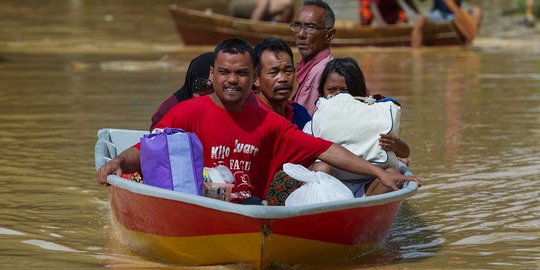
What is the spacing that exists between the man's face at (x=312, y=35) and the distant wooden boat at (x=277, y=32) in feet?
34.3

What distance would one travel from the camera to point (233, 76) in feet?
18.8

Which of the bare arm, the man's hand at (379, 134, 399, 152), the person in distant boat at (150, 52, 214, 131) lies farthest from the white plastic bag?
the person in distant boat at (150, 52, 214, 131)

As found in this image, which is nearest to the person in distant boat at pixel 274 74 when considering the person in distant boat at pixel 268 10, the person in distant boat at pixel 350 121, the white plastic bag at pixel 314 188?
the person in distant boat at pixel 350 121

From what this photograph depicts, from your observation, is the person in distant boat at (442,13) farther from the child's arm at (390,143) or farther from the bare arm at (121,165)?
the bare arm at (121,165)

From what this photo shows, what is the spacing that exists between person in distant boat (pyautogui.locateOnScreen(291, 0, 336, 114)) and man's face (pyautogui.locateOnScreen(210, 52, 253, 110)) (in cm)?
139

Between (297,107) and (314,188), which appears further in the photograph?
(297,107)

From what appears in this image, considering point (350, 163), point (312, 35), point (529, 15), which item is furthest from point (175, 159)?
point (529, 15)

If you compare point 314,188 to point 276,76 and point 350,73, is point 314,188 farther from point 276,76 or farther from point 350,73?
point 350,73

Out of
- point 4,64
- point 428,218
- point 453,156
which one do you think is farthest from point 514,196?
point 4,64

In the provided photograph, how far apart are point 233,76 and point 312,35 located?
161 centimetres

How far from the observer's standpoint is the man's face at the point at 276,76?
20.8 ft

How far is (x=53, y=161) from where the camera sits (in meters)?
9.05

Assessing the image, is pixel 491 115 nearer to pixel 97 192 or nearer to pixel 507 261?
pixel 97 192

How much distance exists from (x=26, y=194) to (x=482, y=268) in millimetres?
3235
